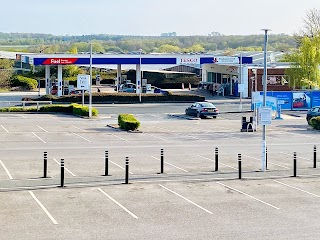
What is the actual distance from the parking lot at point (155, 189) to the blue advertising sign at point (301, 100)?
21567 mm

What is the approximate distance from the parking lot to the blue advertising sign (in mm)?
21567

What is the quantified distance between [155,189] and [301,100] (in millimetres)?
41222

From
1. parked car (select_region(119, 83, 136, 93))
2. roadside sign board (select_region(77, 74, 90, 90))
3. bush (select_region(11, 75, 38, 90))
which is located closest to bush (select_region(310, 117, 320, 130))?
roadside sign board (select_region(77, 74, 90, 90))

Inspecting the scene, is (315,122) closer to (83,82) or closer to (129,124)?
(129,124)

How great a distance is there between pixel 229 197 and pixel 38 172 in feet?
24.7

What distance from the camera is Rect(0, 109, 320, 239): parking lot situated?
56.0 ft

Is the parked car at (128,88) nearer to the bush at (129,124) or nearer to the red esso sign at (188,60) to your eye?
the red esso sign at (188,60)

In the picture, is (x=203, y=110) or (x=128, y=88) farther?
(x=128, y=88)

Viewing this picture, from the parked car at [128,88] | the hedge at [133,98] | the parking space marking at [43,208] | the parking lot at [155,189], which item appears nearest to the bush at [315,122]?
the parking lot at [155,189]

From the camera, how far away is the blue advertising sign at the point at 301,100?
61.2 m

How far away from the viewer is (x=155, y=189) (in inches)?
874

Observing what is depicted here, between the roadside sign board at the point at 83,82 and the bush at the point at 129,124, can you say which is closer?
the bush at the point at 129,124

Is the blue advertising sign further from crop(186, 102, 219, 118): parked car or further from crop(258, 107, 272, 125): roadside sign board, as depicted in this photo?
crop(258, 107, 272, 125): roadside sign board

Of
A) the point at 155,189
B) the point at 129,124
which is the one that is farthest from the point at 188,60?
the point at 155,189
